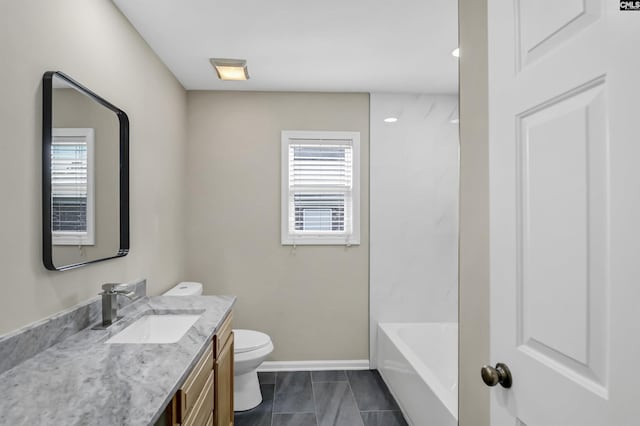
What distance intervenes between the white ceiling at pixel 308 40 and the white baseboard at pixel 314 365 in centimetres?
242

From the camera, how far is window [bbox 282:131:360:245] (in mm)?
3525

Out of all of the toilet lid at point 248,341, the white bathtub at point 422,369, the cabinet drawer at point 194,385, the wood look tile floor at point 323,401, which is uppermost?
the cabinet drawer at point 194,385

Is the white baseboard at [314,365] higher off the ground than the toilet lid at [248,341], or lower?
lower

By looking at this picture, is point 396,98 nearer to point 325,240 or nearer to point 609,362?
point 325,240

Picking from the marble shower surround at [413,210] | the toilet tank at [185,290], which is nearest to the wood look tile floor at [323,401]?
the marble shower surround at [413,210]

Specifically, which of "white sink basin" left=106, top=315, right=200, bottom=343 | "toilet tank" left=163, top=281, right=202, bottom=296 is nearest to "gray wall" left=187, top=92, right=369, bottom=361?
"toilet tank" left=163, top=281, right=202, bottom=296

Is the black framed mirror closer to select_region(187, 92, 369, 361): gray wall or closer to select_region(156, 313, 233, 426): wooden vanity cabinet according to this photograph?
select_region(156, 313, 233, 426): wooden vanity cabinet

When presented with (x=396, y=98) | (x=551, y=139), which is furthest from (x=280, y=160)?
(x=551, y=139)

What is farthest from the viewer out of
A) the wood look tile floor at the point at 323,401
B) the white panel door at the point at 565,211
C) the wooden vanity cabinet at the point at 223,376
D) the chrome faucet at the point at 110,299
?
the wood look tile floor at the point at 323,401

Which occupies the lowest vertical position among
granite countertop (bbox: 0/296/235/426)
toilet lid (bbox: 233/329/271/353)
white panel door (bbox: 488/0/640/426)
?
toilet lid (bbox: 233/329/271/353)

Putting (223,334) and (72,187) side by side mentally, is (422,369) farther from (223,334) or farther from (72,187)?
(72,187)

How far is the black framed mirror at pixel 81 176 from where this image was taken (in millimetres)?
1542

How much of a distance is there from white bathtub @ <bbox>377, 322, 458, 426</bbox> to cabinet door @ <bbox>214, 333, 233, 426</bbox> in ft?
3.76

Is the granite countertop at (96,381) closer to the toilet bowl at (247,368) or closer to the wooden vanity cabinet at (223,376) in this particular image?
the wooden vanity cabinet at (223,376)
